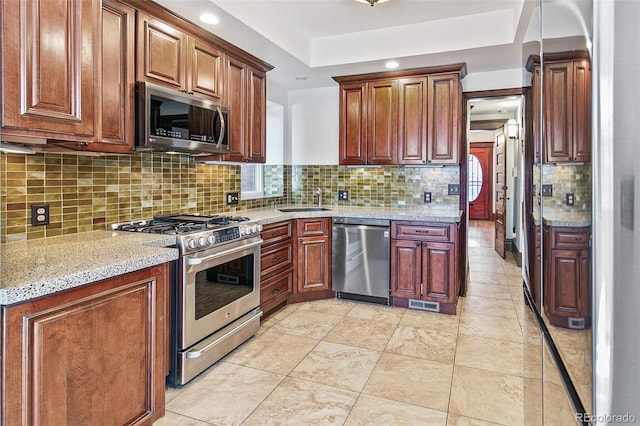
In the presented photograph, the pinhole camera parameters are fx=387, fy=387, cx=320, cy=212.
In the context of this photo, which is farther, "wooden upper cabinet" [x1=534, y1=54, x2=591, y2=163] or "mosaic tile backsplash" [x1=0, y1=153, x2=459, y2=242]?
"mosaic tile backsplash" [x1=0, y1=153, x2=459, y2=242]

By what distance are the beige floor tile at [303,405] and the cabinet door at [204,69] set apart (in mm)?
2118

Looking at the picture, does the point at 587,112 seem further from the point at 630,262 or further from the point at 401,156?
the point at 401,156

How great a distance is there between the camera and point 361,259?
3875mm

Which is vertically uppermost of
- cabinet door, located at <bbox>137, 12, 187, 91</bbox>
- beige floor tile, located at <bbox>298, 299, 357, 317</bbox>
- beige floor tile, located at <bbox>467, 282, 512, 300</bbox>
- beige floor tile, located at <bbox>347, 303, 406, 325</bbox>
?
cabinet door, located at <bbox>137, 12, 187, 91</bbox>

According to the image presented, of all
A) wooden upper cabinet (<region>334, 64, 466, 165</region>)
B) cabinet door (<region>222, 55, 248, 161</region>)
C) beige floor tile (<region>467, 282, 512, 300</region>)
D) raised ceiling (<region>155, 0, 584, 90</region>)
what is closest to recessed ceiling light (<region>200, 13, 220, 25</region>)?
raised ceiling (<region>155, 0, 584, 90</region>)

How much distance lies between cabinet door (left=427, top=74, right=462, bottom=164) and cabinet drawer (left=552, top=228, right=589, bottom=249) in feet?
11.0

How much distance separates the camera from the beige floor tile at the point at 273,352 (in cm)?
258

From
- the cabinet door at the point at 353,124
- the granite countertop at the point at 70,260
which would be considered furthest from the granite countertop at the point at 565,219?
the cabinet door at the point at 353,124

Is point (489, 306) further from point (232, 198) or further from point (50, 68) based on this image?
point (50, 68)

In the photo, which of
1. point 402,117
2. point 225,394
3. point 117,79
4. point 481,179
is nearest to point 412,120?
point 402,117

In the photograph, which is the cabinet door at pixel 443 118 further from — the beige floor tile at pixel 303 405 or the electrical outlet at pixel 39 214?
the electrical outlet at pixel 39 214

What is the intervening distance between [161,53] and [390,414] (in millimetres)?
2574

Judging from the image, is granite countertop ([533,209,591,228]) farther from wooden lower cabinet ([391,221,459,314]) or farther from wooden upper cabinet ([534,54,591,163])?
wooden lower cabinet ([391,221,459,314])

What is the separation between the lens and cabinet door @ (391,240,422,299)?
12.1 feet
